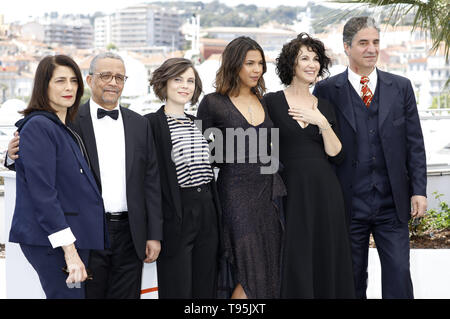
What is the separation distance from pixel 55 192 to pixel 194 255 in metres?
0.83

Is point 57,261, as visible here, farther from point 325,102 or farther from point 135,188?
point 325,102

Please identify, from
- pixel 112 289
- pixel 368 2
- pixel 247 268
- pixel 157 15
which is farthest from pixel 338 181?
pixel 157 15

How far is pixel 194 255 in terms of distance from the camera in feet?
9.46

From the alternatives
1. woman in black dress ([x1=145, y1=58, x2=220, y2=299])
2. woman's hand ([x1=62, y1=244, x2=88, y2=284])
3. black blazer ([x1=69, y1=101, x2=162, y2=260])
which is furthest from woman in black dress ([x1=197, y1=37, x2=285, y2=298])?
woman's hand ([x1=62, y1=244, x2=88, y2=284])

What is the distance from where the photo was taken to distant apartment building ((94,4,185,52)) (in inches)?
5807

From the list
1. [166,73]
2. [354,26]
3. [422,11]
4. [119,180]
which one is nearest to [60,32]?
[422,11]

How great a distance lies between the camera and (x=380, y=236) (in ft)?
10.3

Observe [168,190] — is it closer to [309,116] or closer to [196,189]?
[196,189]

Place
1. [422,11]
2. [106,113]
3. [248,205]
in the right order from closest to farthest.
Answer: [106,113] < [248,205] < [422,11]

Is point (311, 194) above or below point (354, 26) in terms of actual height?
below

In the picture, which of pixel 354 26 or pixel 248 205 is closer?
pixel 248 205

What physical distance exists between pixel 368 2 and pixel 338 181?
263 cm

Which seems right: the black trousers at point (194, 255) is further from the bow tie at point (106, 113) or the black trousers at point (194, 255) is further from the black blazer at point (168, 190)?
the bow tie at point (106, 113)

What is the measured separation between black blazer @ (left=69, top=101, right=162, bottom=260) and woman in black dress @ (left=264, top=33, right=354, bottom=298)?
26.7 inches
